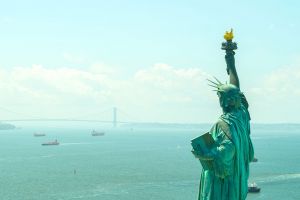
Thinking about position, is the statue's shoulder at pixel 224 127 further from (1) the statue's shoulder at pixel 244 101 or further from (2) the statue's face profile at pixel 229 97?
(1) the statue's shoulder at pixel 244 101

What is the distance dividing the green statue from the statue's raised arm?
0.34 m

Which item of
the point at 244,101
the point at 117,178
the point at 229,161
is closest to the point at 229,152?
the point at 229,161

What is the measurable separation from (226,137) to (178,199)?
35444 millimetres

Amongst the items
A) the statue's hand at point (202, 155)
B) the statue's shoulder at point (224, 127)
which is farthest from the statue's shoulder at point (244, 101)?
the statue's hand at point (202, 155)

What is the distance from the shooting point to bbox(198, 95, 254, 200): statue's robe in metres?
6.67

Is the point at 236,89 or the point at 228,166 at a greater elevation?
the point at 236,89

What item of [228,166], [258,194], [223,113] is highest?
[223,113]

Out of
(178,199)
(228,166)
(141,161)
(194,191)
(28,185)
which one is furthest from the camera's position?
(141,161)

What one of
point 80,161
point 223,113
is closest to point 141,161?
point 80,161

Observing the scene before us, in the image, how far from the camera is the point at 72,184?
4891 centimetres

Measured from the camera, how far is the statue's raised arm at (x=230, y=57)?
7.45m

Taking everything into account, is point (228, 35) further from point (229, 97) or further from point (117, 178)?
point (117, 178)

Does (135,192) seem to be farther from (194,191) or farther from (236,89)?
(236,89)

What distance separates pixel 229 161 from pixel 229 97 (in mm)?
845
